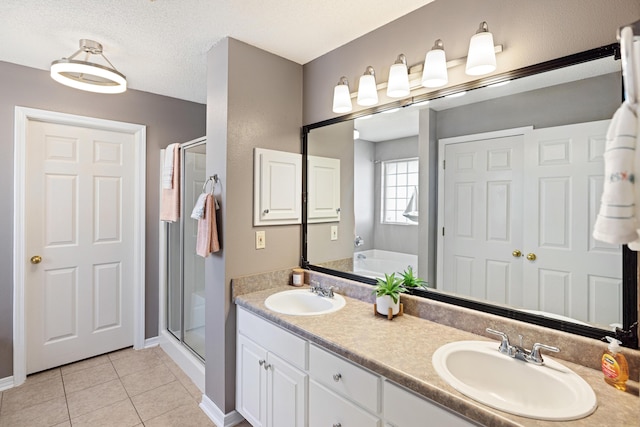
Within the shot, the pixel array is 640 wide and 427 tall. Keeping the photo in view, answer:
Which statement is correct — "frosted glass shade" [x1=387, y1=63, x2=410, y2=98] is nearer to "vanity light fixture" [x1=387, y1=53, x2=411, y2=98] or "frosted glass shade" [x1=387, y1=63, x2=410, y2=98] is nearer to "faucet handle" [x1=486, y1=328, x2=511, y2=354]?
"vanity light fixture" [x1=387, y1=53, x2=411, y2=98]

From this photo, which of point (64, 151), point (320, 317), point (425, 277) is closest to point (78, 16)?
point (64, 151)

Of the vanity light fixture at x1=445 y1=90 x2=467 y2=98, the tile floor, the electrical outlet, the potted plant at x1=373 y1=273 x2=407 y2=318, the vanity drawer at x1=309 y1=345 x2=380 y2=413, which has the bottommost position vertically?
the tile floor

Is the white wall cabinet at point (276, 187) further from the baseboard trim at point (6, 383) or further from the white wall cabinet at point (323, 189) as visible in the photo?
the baseboard trim at point (6, 383)

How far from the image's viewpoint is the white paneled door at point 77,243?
8.21 feet

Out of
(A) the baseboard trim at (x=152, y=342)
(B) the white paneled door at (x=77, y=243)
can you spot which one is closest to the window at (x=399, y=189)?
(B) the white paneled door at (x=77, y=243)

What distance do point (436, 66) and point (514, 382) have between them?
4.45ft

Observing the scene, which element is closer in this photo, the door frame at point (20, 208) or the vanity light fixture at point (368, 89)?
the vanity light fixture at point (368, 89)

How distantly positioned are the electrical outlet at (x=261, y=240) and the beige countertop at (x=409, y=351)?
1.15 ft

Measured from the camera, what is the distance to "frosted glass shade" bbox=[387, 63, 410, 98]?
5.40 feet

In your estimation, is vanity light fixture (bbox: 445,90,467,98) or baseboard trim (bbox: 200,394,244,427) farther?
baseboard trim (bbox: 200,394,244,427)

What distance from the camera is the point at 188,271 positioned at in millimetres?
2803

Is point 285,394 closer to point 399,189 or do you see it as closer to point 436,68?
point 399,189

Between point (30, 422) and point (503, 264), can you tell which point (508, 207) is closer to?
point (503, 264)

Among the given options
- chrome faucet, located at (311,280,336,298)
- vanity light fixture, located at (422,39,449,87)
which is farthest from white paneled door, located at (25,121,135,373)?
vanity light fixture, located at (422,39,449,87)
